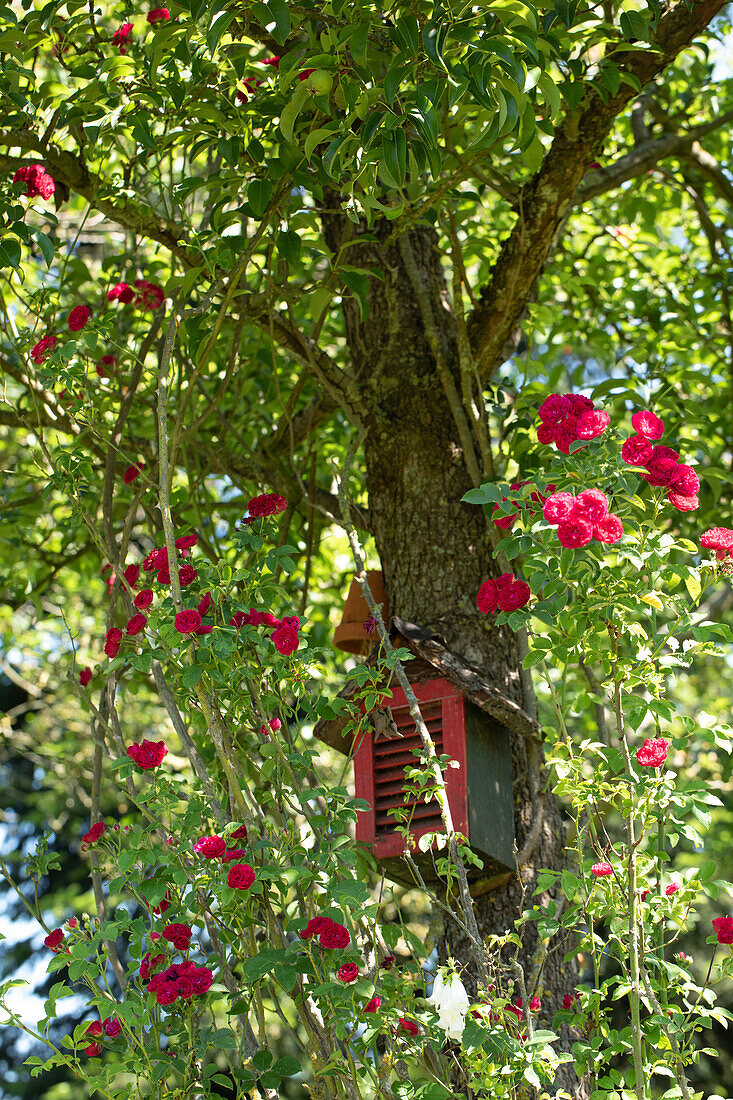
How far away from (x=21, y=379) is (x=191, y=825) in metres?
1.70

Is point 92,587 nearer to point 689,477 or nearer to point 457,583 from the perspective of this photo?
point 457,583

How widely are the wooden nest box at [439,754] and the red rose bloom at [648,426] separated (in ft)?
2.11

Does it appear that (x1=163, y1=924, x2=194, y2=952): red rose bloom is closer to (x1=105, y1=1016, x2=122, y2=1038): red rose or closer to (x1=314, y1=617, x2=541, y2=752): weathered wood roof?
(x1=105, y1=1016, x2=122, y2=1038): red rose

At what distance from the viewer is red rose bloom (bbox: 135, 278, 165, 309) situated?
302cm

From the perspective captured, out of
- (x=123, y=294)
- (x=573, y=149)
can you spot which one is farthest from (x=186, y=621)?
(x=123, y=294)

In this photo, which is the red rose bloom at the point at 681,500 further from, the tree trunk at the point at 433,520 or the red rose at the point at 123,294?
the red rose at the point at 123,294

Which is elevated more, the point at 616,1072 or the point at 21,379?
the point at 21,379

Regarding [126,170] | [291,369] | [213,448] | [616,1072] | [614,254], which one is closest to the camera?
[616,1072]

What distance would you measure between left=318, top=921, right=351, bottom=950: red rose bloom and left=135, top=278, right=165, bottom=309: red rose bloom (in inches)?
78.9

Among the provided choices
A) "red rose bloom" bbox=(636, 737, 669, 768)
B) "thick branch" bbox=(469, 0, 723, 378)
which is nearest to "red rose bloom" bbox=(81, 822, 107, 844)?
"red rose bloom" bbox=(636, 737, 669, 768)

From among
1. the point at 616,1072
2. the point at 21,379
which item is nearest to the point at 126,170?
the point at 21,379

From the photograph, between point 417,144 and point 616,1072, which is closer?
point 616,1072

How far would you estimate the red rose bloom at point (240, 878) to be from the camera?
1656mm

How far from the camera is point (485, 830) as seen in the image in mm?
2000
